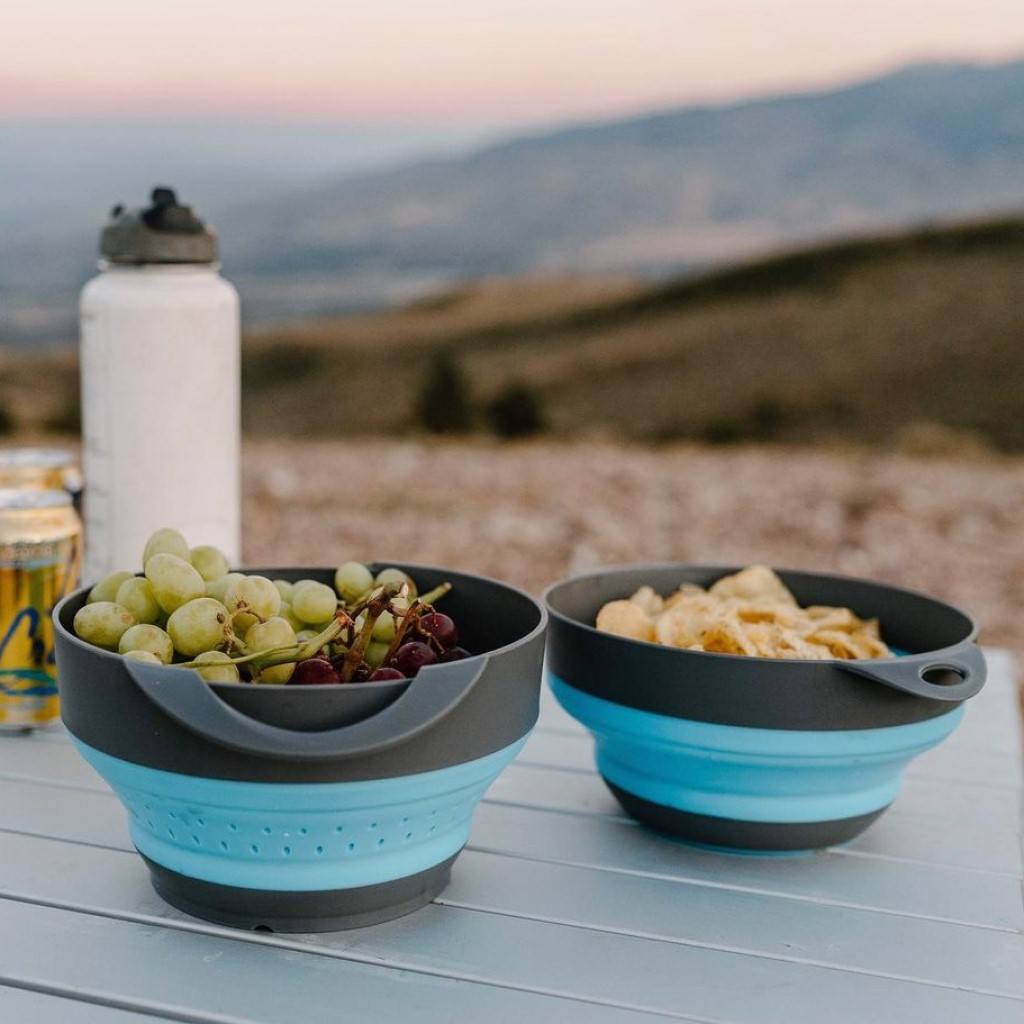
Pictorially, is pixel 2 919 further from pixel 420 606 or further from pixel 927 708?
pixel 927 708

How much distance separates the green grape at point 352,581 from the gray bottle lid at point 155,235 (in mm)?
584

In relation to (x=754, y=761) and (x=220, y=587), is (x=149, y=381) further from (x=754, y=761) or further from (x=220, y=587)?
(x=754, y=761)

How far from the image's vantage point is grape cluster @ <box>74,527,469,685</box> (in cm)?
85

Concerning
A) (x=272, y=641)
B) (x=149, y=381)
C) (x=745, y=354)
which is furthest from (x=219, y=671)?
(x=745, y=354)

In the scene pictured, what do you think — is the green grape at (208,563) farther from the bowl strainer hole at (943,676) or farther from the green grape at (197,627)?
the bowl strainer hole at (943,676)

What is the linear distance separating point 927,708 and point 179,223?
96 cm

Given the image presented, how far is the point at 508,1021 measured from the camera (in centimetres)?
77

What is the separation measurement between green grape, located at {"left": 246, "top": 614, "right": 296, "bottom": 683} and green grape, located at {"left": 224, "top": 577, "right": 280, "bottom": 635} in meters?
0.04

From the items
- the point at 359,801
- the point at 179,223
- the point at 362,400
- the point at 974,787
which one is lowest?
the point at 362,400

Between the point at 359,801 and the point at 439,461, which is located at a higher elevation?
the point at 359,801

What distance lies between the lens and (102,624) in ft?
2.90

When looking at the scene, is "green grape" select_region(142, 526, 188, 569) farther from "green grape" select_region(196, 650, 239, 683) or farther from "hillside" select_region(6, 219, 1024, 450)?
"hillside" select_region(6, 219, 1024, 450)

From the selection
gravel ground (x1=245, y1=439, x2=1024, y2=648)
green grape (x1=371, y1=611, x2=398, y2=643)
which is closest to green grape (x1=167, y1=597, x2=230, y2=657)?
green grape (x1=371, y1=611, x2=398, y2=643)

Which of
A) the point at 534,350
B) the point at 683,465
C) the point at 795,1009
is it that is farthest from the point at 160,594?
the point at 534,350
